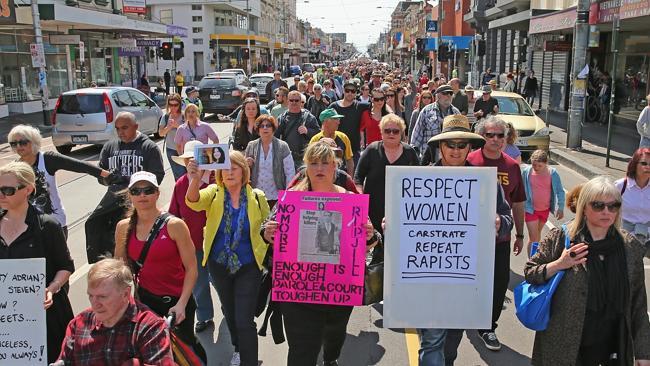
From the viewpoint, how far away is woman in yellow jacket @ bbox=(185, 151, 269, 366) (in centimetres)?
427

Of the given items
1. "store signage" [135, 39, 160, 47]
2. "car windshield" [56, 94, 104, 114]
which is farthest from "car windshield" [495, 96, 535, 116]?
"store signage" [135, 39, 160, 47]

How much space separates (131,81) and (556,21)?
2996 cm

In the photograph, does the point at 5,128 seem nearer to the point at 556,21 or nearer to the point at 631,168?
the point at 556,21

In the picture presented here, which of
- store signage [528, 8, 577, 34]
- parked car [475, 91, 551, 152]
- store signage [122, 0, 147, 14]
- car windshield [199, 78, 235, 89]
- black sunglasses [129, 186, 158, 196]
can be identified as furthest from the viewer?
store signage [122, 0, 147, 14]

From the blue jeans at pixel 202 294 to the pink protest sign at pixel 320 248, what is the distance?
5.02ft

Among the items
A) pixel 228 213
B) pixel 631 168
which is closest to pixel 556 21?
pixel 631 168

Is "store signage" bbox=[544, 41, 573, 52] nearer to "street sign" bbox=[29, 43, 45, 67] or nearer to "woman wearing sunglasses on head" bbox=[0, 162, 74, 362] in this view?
"street sign" bbox=[29, 43, 45, 67]

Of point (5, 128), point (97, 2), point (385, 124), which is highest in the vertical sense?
point (97, 2)

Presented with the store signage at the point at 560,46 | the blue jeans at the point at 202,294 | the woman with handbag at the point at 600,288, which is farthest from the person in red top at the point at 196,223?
the store signage at the point at 560,46

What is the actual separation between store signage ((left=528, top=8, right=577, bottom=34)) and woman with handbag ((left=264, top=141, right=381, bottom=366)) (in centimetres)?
1597

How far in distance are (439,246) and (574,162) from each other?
11.3 meters

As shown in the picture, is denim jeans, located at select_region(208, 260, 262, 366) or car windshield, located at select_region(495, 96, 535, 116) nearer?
denim jeans, located at select_region(208, 260, 262, 366)

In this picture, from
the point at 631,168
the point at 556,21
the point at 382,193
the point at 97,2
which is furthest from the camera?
A: the point at 97,2

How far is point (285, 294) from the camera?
12.7 feet
